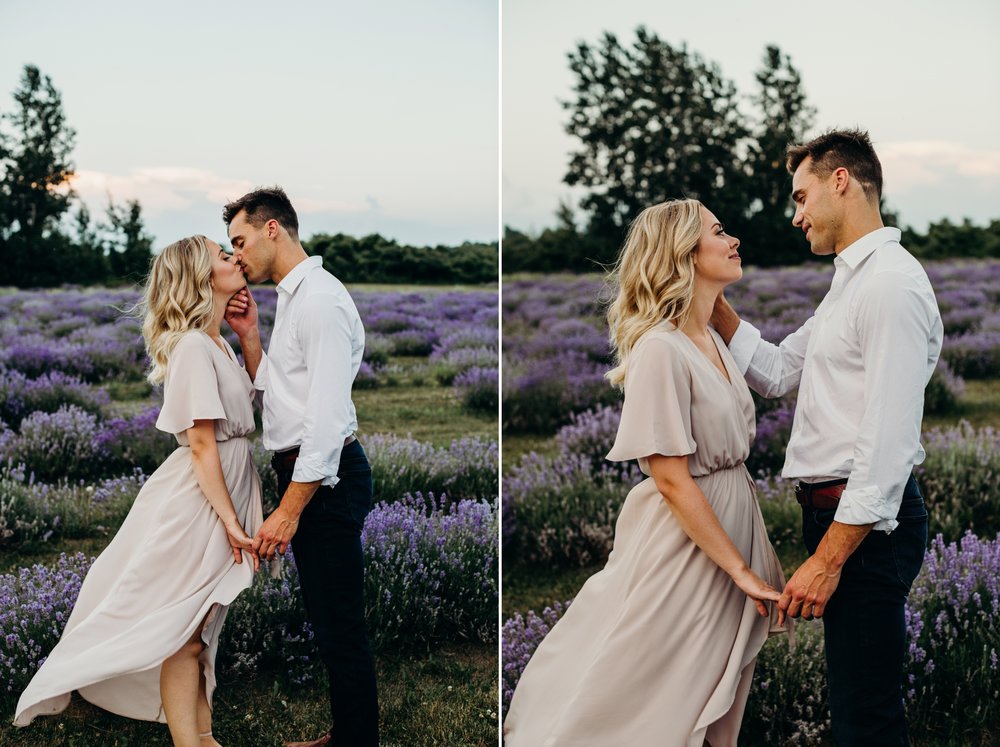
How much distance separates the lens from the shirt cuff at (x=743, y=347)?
8.95ft

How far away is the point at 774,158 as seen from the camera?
17.8 ft

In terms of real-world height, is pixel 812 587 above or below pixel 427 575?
above

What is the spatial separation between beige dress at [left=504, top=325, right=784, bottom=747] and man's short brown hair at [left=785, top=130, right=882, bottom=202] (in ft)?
1.85

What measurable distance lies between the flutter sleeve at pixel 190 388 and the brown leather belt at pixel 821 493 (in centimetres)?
164

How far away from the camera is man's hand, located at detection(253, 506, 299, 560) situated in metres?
2.74

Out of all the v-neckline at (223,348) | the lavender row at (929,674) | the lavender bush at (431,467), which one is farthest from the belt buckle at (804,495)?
the lavender bush at (431,467)

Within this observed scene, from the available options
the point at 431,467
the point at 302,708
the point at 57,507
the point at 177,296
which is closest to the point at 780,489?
the point at 431,467

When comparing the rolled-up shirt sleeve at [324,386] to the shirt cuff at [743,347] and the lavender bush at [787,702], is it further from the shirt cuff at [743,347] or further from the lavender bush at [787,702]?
the lavender bush at [787,702]

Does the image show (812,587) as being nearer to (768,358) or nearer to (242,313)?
(768,358)

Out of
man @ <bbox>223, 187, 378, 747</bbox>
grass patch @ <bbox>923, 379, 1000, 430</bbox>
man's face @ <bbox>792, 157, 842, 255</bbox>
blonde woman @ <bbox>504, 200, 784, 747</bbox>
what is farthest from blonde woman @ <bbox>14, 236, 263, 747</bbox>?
grass patch @ <bbox>923, 379, 1000, 430</bbox>

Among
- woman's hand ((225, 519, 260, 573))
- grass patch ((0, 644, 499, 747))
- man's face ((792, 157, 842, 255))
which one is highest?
man's face ((792, 157, 842, 255))

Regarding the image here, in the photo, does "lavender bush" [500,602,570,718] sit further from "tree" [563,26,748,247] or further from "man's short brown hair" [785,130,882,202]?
"tree" [563,26,748,247]

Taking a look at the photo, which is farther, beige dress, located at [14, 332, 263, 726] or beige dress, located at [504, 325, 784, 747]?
beige dress, located at [14, 332, 263, 726]

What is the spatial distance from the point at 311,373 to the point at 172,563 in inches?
28.7
